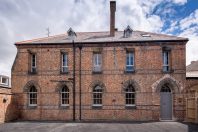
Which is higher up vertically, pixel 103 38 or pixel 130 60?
pixel 103 38

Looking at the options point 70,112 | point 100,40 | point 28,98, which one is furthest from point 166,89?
point 28,98

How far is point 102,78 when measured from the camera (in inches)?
877

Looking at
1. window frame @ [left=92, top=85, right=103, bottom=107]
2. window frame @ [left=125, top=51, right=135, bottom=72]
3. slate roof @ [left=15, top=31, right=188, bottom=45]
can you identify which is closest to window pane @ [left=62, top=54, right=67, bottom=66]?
slate roof @ [left=15, top=31, right=188, bottom=45]

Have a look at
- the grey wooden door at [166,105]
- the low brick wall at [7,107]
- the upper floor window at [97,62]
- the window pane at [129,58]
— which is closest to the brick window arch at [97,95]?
the upper floor window at [97,62]

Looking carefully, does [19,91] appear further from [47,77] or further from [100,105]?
[100,105]

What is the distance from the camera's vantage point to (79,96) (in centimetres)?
2234

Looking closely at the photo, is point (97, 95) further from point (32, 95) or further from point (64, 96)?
point (32, 95)

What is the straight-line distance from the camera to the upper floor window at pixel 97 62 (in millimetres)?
22766

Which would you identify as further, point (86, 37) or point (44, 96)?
point (86, 37)

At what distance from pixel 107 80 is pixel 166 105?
6068mm

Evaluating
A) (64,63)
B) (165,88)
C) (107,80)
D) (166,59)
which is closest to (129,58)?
(107,80)

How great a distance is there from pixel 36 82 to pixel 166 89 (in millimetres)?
12817

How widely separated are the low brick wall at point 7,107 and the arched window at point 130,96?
36.1 ft

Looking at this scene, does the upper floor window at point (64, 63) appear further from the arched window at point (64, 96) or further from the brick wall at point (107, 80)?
the arched window at point (64, 96)
